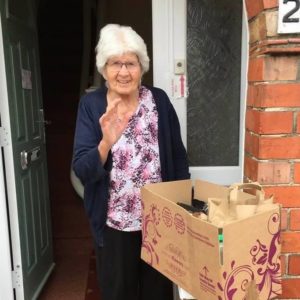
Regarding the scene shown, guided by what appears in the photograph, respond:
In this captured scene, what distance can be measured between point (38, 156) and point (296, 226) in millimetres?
1508

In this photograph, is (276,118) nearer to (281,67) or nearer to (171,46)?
(281,67)

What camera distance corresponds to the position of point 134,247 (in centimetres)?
142

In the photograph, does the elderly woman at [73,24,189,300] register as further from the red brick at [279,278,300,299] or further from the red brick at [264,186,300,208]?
the red brick at [279,278,300,299]

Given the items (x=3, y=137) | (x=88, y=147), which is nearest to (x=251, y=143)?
(x=88, y=147)

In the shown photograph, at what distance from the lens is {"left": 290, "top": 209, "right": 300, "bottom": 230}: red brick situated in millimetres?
1214

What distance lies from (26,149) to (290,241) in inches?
54.6

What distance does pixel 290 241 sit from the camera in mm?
1241

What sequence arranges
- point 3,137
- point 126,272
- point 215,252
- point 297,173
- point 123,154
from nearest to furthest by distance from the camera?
point 215,252 < point 297,173 < point 123,154 < point 126,272 < point 3,137

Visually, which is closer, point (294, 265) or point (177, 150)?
point (294, 265)

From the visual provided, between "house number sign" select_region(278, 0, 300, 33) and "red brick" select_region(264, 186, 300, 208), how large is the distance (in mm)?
512

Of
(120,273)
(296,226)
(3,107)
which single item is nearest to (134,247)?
(120,273)

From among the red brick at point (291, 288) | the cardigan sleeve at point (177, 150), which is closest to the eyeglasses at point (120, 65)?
the cardigan sleeve at point (177, 150)

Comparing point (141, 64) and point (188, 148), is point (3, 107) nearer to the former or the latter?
point (141, 64)

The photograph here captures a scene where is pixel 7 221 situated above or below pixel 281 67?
below
